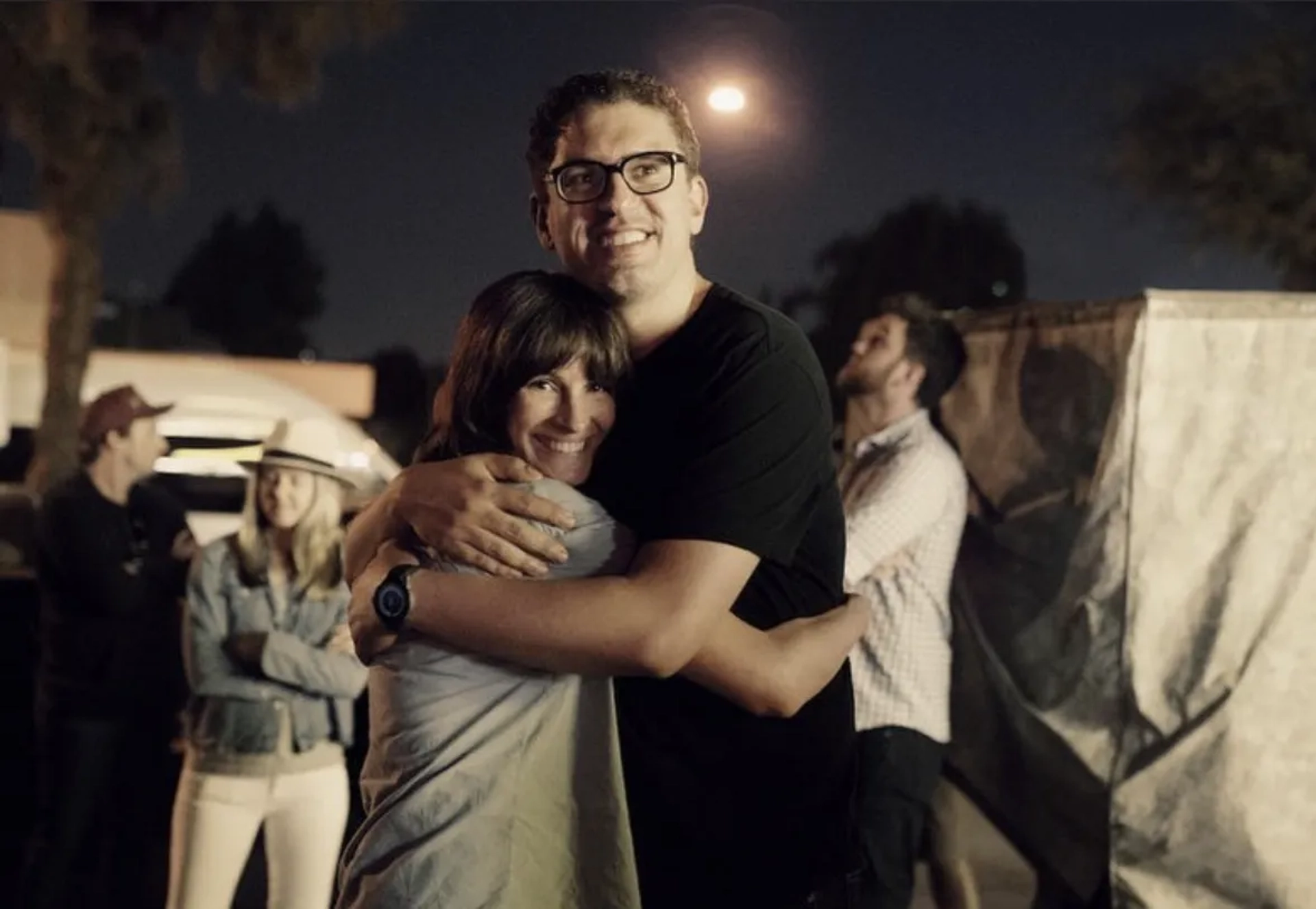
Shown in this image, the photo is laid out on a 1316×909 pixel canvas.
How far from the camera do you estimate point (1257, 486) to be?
117 inches

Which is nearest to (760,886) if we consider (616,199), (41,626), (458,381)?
(458,381)

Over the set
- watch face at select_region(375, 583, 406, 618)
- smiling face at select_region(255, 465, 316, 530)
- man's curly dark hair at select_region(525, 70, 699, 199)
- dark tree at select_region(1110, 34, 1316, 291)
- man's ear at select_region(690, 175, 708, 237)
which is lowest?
smiling face at select_region(255, 465, 316, 530)

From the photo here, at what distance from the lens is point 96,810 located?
3.47 meters

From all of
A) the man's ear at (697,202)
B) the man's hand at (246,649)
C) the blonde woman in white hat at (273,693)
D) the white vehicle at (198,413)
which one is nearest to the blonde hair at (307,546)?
the blonde woman in white hat at (273,693)

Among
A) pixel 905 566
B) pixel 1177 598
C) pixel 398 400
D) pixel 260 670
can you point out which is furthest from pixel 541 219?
pixel 398 400

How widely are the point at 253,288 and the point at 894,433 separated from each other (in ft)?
10.3

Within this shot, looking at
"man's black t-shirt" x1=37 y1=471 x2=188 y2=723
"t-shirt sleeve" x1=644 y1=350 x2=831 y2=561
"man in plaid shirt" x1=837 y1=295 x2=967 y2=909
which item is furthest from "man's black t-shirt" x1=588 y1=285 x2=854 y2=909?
"man's black t-shirt" x1=37 y1=471 x2=188 y2=723

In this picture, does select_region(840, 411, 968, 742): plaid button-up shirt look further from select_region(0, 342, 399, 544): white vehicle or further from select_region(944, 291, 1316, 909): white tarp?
select_region(0, 342, 399, 544): white vehicle

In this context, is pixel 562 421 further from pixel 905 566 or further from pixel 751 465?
pixel 905 566

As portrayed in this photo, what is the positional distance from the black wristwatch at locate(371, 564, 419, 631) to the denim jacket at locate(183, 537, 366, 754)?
1768 mm

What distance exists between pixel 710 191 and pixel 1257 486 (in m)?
1.85

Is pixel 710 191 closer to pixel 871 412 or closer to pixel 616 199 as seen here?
pixel 616 199

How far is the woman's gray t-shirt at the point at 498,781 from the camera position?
4.50 feet

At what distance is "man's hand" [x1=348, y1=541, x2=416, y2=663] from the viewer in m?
1.39
